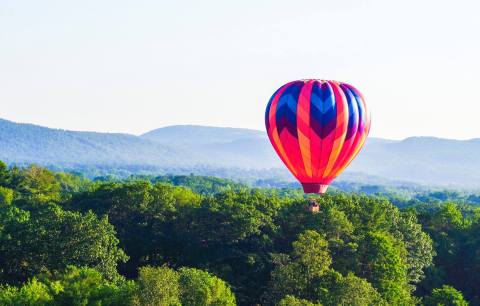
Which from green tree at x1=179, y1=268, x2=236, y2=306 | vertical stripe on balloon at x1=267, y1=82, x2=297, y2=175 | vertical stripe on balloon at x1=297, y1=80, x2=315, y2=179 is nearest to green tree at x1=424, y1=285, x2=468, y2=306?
vertical stripe on balloon at x1=267, y1=82, x2=297, y2=175

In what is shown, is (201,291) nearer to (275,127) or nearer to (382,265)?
(275,127)

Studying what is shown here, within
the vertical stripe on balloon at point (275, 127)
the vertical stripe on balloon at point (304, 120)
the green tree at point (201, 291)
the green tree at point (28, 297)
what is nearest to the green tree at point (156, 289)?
the green tree at point (201, 291)

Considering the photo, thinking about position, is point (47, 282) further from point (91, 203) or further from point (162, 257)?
point (91, 203)

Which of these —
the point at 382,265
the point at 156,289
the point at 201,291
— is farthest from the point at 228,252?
the point at 156,289

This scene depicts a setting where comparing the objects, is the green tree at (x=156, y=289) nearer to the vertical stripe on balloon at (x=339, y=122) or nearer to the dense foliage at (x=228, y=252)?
the dense foliage at (x=228, y=252)

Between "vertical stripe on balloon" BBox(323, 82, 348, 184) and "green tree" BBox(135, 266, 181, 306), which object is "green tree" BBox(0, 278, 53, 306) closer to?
"green tree" BBox(135, 266, 181, 306)
